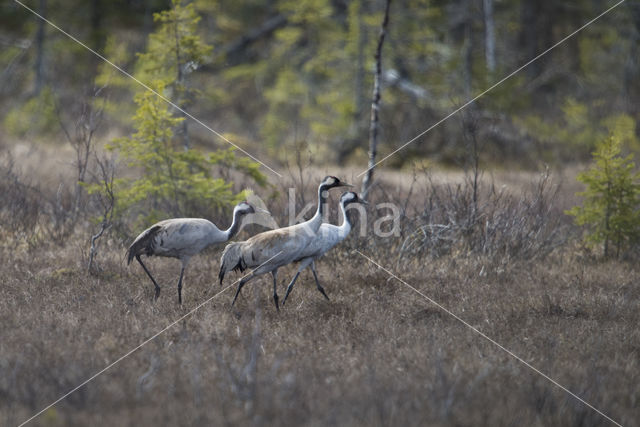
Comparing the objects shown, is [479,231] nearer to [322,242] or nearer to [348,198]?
[348,198]

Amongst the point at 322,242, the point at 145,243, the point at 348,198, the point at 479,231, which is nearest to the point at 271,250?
the point at 322,242

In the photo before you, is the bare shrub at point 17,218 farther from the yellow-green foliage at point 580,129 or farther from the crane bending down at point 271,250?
the yellow-green foliage at point 580,129

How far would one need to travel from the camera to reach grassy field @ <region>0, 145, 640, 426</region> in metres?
4.61

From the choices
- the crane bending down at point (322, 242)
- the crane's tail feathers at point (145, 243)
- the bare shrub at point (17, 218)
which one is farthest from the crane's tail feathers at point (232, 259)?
the bare shrub at point (17, 218)

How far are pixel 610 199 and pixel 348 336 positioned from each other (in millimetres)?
5566

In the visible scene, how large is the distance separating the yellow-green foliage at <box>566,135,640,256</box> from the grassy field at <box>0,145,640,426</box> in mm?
580

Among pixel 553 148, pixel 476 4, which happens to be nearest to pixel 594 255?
pixel 553 148

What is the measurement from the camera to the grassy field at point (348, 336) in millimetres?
4605

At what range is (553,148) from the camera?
778 inches

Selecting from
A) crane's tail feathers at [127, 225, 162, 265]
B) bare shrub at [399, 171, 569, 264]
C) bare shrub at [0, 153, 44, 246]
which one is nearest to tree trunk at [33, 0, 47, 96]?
bare shrub at [0, 153, 44, 246]

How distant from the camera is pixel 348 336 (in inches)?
252

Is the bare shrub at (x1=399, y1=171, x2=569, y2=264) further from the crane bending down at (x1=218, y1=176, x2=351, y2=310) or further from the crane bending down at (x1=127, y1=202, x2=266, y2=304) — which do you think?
the crane bending down at (x1=127, y1=202, x2=266, y2=304)

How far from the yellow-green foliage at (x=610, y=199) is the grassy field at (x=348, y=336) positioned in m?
0.58

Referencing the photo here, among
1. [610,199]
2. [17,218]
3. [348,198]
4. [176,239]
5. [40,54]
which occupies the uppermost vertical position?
[40,54]
